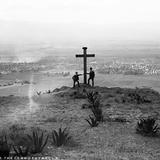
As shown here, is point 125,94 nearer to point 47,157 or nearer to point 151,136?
point 151,136

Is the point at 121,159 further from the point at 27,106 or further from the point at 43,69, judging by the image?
the point at 43,69

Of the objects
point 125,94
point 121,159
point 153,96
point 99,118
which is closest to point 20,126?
point 99,118

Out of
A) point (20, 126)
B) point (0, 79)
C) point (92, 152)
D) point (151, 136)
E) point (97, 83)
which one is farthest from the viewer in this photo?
point (0, 79)

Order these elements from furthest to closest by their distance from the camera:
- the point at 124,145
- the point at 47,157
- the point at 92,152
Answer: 1. the point at 124,145
2. the point at 92,152
3. the point at 47,157

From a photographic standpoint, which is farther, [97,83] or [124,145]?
[97,83]

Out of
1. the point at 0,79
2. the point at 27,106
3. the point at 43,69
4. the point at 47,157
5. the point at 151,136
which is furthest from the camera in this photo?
the point at 43,69

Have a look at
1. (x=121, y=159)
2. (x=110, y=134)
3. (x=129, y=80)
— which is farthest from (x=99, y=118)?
(x=129, y=80)
